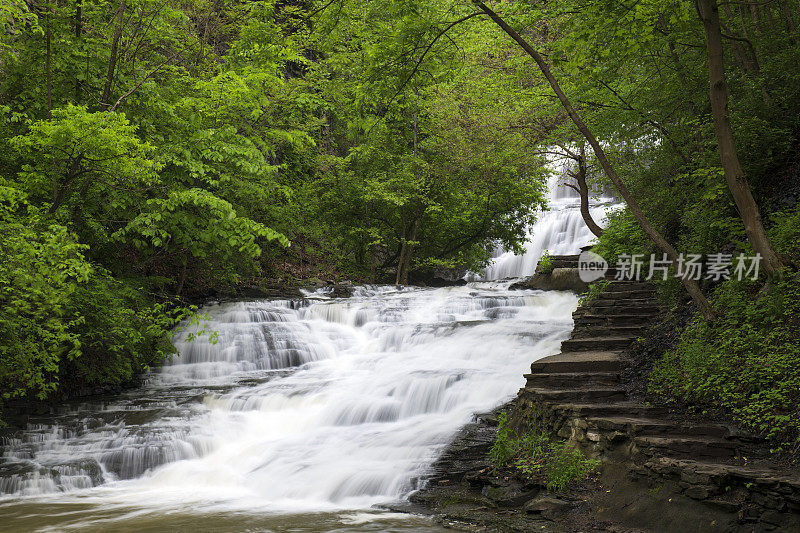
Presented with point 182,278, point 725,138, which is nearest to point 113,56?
point 182,278

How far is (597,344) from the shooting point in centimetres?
820

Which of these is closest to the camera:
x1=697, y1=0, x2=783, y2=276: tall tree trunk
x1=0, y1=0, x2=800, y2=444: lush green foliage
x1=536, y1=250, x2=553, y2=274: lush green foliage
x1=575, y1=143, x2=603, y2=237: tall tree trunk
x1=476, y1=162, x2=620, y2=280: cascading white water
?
x1=697, y1=0, x2=783, y2=276: tall tree trunk

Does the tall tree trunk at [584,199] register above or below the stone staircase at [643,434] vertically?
above

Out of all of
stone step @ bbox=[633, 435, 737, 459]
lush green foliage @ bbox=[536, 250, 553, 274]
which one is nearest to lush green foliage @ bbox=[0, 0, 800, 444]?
stone step @ bbox=[633, 435, 737, 459]

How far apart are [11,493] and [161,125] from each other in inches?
290

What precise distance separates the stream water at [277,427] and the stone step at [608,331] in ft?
4.24

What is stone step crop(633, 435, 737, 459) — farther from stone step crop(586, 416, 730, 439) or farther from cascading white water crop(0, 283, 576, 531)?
cascading white water crop(0, 283, 576, 531)

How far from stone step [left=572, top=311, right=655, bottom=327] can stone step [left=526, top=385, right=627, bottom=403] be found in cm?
221

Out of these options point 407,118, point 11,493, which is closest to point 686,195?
point 11,493

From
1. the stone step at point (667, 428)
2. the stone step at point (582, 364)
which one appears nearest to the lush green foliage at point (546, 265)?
the stone step at point (582, 364)

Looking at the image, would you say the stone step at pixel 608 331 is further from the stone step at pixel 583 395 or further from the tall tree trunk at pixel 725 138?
the tall tree trunk at pixel 725 138

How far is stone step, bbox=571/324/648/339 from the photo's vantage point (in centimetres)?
831

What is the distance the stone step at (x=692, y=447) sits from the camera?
504cm

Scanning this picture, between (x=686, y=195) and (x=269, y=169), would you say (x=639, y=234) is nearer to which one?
(x=686, y=195)
